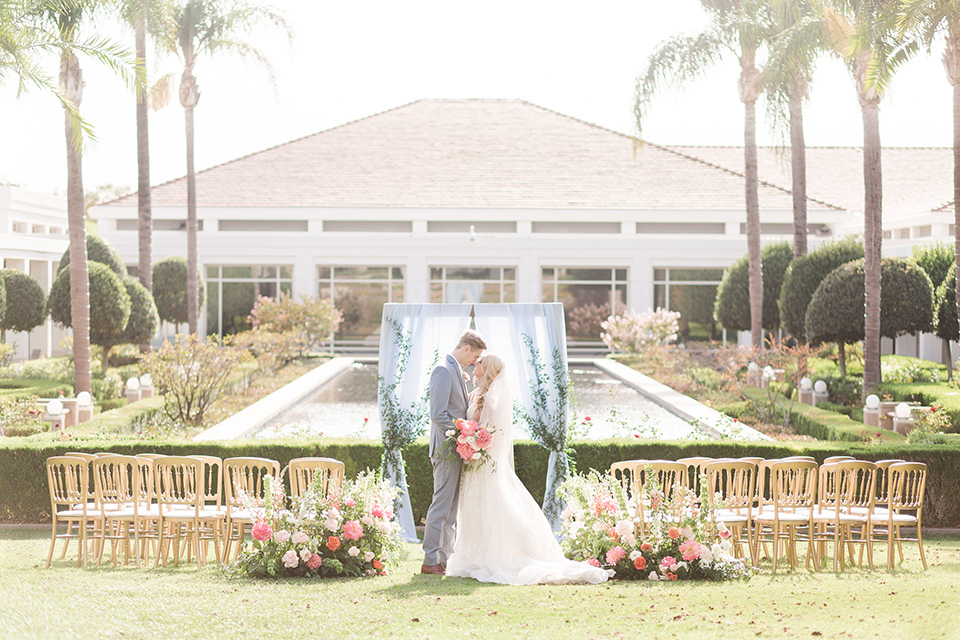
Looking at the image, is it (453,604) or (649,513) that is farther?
(649,513)

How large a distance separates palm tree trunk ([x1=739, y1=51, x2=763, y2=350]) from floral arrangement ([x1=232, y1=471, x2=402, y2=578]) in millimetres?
14850

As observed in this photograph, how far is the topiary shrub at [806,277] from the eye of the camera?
20562 mm

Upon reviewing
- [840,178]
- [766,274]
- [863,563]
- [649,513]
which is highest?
[840,178]

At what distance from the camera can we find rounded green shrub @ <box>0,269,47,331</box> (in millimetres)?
24547

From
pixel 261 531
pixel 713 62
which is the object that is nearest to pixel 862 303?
pixel 713 62

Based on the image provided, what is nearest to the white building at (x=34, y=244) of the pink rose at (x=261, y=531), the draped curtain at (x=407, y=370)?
the draped curtain at (x=407, y=370)

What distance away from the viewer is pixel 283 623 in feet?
17.9

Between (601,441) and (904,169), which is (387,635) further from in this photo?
(904,169)

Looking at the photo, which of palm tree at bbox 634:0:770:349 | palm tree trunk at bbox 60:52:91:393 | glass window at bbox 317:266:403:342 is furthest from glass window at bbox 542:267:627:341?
palm tree trunk at bbox 60:52:91:393

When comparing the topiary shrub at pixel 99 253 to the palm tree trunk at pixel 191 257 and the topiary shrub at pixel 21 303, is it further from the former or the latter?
the topiary shrub at pixel 21 303

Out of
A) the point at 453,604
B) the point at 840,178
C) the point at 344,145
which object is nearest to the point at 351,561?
the point at 453,604

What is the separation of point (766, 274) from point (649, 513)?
17581 millimetres

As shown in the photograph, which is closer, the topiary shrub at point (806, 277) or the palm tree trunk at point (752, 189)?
the topiary shrub at point (806, 277)

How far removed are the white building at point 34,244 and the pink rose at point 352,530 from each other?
901 inches
